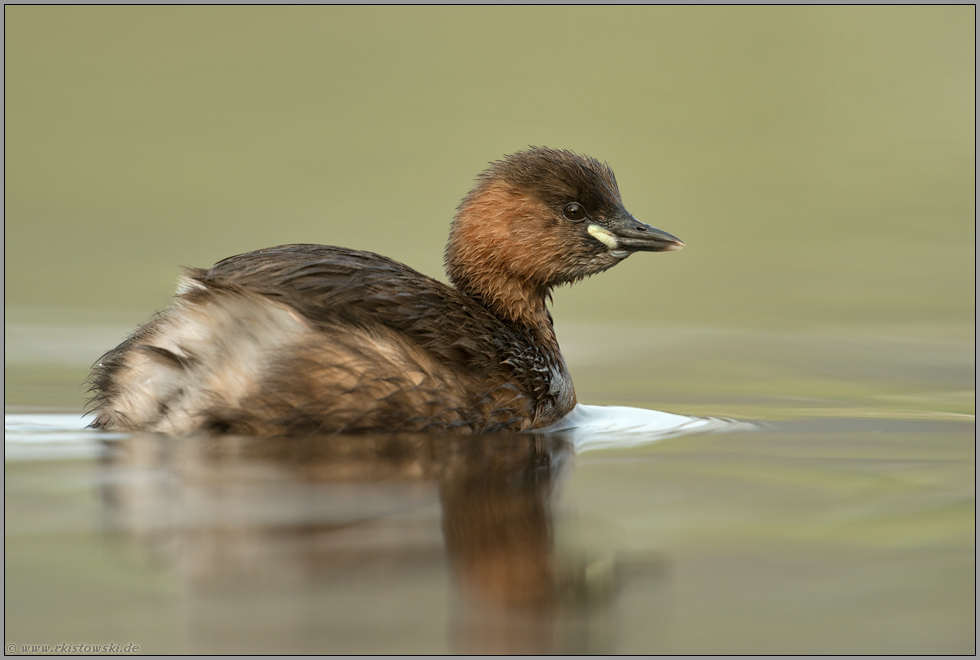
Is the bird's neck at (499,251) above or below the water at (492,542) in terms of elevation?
above

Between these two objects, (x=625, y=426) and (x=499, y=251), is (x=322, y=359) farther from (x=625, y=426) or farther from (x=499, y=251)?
(x=625, y=426)

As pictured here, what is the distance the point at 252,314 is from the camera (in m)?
5.72

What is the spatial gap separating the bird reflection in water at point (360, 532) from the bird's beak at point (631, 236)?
1.37m

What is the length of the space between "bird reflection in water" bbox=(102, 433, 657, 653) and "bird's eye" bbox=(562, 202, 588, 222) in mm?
1400

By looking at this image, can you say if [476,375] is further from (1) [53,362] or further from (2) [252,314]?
(1) [53,362]

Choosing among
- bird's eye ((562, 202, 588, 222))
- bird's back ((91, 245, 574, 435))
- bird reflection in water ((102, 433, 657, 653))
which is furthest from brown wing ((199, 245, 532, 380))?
bird's eye ((562, 202, 588, 222))

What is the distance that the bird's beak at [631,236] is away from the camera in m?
6.98

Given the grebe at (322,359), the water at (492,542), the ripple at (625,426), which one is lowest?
the water at (492,542)

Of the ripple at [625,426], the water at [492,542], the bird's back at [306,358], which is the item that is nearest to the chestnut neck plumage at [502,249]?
the ripple at [625,426]

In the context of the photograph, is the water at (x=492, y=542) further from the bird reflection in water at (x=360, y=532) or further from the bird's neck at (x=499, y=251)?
the bird's neck at (x=499, y=251)

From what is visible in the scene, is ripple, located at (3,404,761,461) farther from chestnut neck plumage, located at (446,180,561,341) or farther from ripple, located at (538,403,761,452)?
chestnut neck plumage, located at (446,180,561,341)

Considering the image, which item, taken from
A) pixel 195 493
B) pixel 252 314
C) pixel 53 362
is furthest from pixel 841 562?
pixel 53 362

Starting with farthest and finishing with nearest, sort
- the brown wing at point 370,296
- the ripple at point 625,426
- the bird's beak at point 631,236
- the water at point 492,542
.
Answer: the bird's beak at point 631,236 → the ripple at point 625,426 → the brown wing at point 370,296 → the water at point 492,542

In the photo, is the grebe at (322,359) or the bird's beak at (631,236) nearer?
the grebe at (322,359)
